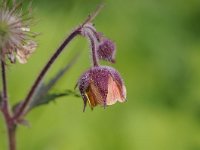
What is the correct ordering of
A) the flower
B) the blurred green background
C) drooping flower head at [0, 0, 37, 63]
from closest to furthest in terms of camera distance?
the flower < drooping flower head at [0, 0, 37, 63] < the blurred green background

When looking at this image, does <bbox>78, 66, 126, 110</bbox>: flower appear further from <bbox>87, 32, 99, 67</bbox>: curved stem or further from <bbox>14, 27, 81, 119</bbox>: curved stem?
<bbox>14, 27, 81, 119</bbox>: curved stem

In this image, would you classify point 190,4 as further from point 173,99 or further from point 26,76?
point 26,76

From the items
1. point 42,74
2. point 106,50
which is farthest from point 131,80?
point 106,50

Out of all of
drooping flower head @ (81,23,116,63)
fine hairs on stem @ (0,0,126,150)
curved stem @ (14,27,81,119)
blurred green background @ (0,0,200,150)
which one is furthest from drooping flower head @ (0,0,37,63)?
blurred green background @ (0,0,200,150)

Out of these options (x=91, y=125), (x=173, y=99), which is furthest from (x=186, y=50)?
(x=91, y=125)

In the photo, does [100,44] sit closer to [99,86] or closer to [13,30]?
[99,86]

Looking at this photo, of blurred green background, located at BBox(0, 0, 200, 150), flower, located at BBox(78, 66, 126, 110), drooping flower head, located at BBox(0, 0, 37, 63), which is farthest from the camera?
blurred green background, located at BBox(0, 0, 200, 150)
